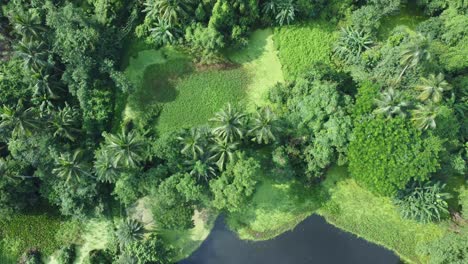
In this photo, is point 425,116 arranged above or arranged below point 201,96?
above

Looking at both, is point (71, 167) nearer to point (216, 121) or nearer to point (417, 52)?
point (216, 121)

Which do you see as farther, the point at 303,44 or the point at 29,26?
the point at 303,44

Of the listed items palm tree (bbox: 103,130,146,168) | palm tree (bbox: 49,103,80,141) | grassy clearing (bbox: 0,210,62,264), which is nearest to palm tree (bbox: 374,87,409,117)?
palm tree (bbox: 103,130,146,168)

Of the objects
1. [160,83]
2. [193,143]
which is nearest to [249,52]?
[160,83]

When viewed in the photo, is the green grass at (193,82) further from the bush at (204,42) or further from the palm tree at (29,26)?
the palm tree at (29,26)

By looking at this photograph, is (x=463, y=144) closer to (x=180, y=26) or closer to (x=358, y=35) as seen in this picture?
(x=358, y=35)

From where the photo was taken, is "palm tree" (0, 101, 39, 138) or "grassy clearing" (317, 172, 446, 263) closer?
"palm tree" (0, 101, 39, 138)

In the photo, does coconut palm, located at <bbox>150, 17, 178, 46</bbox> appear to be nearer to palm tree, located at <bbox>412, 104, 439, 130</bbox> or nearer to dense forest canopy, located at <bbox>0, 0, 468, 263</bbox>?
dense forest canopy, located at <bbox>0, 0, 468, 263</bbox>
